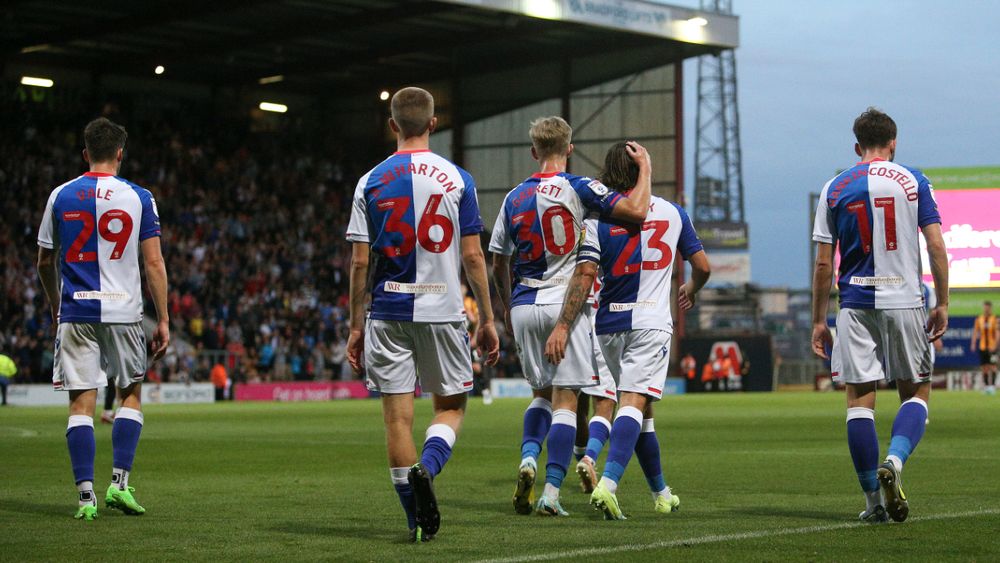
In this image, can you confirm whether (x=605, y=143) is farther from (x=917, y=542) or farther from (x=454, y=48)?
(x=917, y=542)

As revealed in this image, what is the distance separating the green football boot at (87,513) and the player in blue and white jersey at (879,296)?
442 cm

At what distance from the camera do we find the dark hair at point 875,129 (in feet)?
26.5

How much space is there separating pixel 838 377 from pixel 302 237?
3786 cm

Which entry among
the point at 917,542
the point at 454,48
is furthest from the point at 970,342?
the point at 917,542

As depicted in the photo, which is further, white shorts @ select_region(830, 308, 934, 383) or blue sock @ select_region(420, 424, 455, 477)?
white shorts @ select_region(830, 308, 934, 383)

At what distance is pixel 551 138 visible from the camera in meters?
8.54

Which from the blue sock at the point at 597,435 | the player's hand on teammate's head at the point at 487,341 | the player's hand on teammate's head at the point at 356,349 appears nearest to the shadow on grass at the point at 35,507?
the player's hand on teammate's head at the point at 356,349

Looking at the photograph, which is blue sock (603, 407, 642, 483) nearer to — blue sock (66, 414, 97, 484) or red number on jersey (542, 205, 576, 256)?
red number on jersey (542, 205, 576, 256)

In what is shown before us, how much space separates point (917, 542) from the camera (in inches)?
266

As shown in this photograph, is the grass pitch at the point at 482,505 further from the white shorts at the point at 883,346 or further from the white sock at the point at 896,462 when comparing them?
the white shorts at the point at 883,346

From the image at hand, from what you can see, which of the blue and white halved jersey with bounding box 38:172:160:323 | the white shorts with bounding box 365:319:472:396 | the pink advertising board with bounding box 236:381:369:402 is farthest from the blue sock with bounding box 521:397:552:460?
the pink advertising board with bounding box 236:381:369:402

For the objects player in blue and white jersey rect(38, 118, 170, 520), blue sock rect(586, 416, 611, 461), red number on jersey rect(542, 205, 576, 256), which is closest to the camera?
player in blue and white jersey rect(38, 118, 170, 520)

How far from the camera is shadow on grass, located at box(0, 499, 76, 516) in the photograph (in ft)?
28.7

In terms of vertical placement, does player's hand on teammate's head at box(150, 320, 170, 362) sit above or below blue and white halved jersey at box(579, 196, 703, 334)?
below
